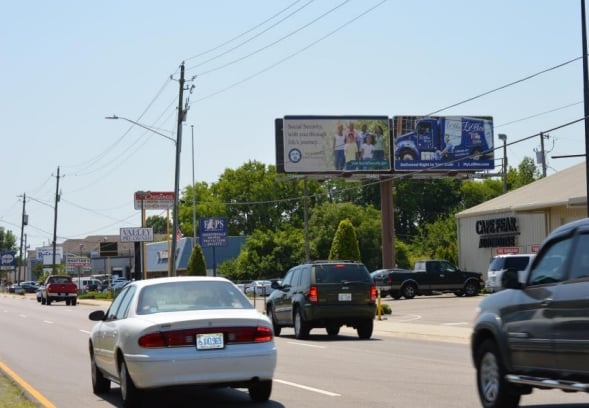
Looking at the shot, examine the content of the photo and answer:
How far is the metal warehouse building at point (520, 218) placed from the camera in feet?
157

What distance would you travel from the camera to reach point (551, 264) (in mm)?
10031

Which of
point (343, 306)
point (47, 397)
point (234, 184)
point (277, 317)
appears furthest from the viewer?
point (234, 184)

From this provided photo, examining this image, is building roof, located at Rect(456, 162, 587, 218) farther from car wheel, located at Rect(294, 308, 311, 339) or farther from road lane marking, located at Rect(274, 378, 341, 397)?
road lane marking, located at Rect(274, 378, 341, 397)

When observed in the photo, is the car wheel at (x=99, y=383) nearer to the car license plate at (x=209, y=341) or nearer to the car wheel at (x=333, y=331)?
the car license plate at (x=209, y=341)

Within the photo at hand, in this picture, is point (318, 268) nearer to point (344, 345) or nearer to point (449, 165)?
point (344, 345)

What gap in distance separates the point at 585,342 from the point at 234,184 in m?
120

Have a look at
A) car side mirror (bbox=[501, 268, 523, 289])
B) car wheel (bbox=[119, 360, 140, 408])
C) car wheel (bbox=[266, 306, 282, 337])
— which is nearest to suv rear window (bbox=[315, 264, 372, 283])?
car wheel (bbox=[266, 306, 282, 337])

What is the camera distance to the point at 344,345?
75.7ft

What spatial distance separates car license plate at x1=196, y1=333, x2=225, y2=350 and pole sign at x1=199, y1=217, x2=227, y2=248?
4661cm

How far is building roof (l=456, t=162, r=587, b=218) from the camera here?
154 ft

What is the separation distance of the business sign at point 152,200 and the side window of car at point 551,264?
227 ft

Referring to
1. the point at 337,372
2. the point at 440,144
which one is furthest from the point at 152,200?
the point at 337,372

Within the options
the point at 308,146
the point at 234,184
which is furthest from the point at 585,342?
the point at 234,184

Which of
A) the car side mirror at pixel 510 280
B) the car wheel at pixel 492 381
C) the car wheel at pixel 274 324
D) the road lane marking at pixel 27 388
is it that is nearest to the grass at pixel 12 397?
the road lane marking at pixel 27 388
